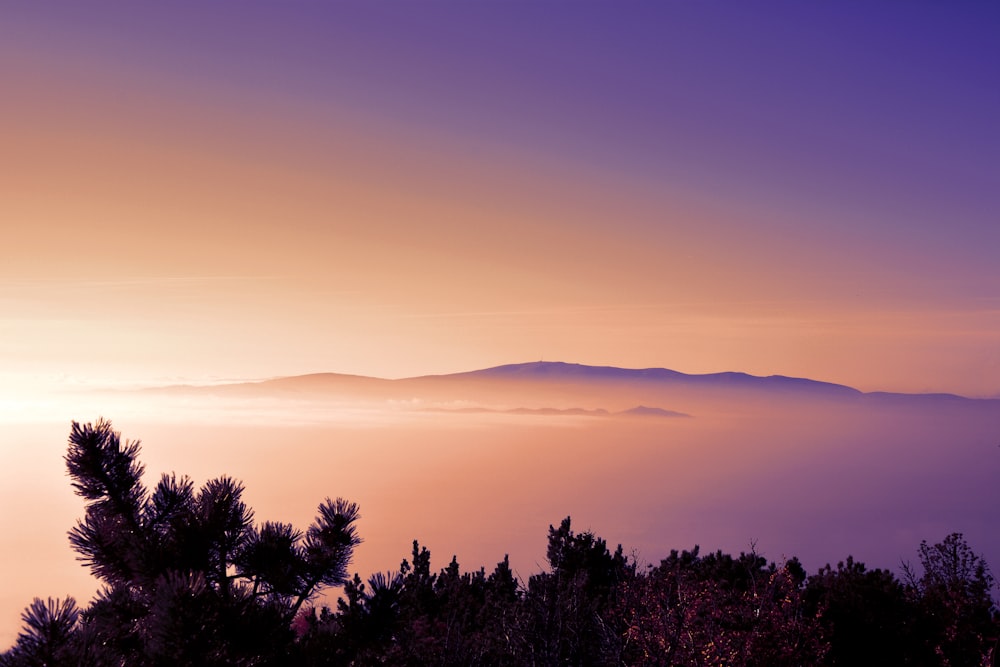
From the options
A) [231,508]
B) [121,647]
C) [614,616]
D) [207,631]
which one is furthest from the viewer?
[614,616]

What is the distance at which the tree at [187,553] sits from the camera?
23.0 ft

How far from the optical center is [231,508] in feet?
26.8

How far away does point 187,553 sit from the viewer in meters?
7.93

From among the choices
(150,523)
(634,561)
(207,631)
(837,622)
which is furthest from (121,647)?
(837,622)

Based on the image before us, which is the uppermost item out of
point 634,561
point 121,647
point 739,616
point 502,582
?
point 121,647

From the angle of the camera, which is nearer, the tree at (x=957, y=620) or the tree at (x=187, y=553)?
the tree at (x=187, y=553)

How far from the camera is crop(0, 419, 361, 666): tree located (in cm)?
702

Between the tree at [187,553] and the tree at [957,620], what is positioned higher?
the tree at [187,553]

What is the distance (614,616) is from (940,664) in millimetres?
14809

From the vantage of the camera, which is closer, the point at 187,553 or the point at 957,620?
the point at 187,553

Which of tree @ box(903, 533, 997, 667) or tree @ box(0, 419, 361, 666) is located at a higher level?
tree @ box(0, 419, 361, 666)

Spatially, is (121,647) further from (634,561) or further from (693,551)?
(693,551)

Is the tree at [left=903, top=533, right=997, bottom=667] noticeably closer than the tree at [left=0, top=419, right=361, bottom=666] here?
No

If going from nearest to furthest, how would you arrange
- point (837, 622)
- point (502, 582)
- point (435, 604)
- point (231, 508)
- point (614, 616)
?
point (231, 508), point (614, 616), point (837, 622), point (435, 604), point (502, 582)
